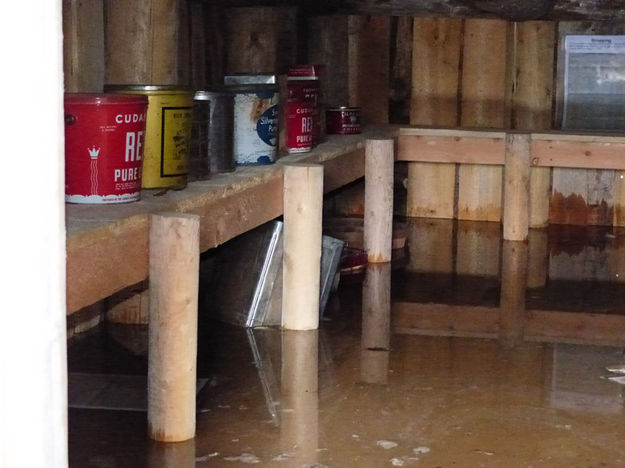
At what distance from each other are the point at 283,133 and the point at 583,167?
1785 millimetres

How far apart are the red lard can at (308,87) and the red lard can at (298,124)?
2cm

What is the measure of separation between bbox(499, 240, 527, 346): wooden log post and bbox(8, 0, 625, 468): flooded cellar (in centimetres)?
2

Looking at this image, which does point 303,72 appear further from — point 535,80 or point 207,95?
point 535,80

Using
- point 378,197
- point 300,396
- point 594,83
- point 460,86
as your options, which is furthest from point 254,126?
point 594,83

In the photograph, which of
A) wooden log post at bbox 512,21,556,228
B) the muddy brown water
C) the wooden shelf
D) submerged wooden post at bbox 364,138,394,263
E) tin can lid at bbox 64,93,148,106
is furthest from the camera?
wooden log post at bbox 512,21,556,228

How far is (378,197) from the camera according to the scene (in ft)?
14.1

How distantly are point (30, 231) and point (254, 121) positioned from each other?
2.03 m

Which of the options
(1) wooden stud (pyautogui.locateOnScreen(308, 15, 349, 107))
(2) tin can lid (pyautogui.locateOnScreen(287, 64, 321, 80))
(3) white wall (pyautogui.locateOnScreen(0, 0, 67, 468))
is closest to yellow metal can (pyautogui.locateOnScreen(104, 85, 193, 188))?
(3) white wall (pyautogui.locateOnScreen(0, 0, 67, 468))

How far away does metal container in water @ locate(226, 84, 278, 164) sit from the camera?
3160 millimetres

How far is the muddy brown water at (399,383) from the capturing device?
7.48 feet

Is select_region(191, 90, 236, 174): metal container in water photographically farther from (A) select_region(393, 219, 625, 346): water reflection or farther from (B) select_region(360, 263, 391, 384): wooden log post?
(A) select_region(393, 219, 625, 346): water reflection

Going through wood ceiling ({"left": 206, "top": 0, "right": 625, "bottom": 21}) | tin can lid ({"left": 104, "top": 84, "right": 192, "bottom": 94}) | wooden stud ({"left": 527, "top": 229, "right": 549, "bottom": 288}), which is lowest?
wooden stud ({"left": 527, "top": 229, "right": 549, "bottom": 288})

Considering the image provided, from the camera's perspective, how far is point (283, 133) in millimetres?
3715

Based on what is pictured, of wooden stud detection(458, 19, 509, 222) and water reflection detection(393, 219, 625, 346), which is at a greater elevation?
wooden stud detection(458, 19, 509, 222)
